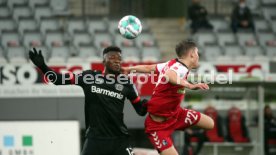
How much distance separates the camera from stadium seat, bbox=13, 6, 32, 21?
64.1ft

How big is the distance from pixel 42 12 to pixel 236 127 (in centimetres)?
570

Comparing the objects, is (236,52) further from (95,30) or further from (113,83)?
(113,83)

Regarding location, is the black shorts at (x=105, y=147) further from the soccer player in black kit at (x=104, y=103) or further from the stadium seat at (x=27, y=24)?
the stadium seat at (x=27, y=24)

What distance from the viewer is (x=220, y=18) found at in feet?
67.1

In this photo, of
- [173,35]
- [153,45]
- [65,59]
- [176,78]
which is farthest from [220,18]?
[176,78]

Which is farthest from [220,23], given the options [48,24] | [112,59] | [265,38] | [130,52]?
[112,59]

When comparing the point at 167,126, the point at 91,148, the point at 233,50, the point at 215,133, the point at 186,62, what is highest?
the point at 186,62

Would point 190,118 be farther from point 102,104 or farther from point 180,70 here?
point 102,104

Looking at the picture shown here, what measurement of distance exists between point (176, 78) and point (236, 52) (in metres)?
9.90

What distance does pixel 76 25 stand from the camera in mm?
19484

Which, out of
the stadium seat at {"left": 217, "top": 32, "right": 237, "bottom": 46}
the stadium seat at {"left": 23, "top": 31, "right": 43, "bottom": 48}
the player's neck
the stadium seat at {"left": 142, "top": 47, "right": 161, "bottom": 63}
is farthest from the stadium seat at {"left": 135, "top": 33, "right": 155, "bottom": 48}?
the player's neck

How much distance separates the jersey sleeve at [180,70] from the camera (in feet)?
30.9

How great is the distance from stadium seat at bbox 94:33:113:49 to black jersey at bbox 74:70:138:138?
903 centimetres

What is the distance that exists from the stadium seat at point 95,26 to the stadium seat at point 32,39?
1.37 meters
